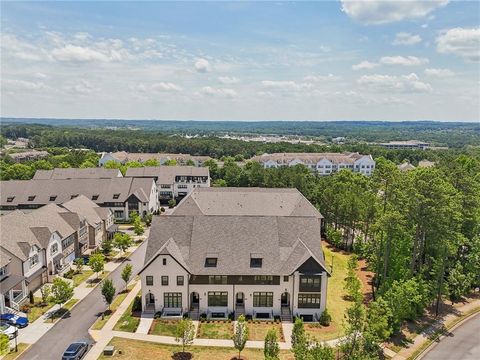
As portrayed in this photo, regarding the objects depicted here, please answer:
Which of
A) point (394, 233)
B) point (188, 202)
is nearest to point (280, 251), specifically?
point (394, 233)

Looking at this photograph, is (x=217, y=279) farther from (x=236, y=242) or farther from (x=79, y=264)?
(x=79, y=264)

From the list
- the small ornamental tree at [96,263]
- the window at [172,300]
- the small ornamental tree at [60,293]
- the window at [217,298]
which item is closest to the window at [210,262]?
the window at [217,298]

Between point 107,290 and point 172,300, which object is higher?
point 107,290

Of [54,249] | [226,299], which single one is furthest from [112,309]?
[54,249]

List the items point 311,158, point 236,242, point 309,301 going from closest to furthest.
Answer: point 309,301 < point 236,242 < point 311,158

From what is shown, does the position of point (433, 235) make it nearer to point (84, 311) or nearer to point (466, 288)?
point (466, 288)
